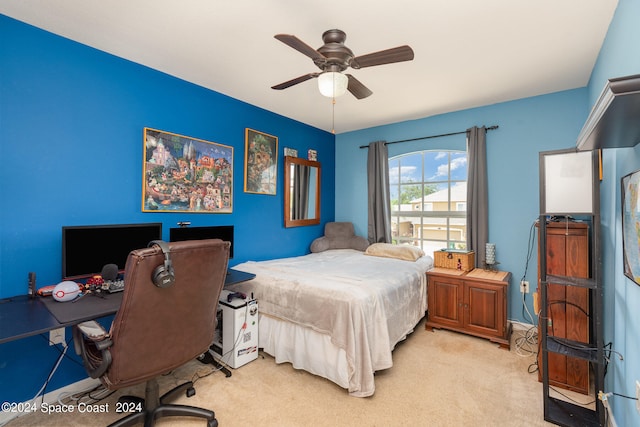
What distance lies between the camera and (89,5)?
180 centimetres

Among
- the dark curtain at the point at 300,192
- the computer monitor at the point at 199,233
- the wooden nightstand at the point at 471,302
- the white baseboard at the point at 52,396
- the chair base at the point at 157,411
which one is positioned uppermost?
the dark curtain at the point at 300,192

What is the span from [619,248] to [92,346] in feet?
10.0

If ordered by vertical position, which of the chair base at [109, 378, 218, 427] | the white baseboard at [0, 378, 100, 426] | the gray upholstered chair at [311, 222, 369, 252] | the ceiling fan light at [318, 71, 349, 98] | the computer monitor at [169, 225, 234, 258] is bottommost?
the white baseboard at [0, 378, 100, 426]

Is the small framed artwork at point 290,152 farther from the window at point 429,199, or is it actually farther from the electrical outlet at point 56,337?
the electrical outlet at point 56,337

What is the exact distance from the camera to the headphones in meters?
1.37

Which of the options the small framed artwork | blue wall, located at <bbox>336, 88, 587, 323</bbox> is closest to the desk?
the small framed artwork

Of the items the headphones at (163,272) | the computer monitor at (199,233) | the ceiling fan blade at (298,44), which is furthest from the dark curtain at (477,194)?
the headphones at (163,272)

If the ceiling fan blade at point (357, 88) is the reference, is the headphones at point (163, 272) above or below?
below

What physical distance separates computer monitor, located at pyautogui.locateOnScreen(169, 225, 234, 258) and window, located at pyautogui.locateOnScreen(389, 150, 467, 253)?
2.50m

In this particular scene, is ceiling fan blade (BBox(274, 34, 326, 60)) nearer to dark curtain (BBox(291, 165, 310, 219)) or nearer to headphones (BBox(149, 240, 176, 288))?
headphones (BBox(149, 240, 176, 288))

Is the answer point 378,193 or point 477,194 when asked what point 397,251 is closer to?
point 378,193

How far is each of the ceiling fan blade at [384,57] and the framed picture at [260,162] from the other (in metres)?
1.92

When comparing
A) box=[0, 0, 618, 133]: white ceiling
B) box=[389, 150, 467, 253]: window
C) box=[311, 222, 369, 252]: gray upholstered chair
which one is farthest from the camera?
box=[311, 222, 369, 252]: gray upholstered chair

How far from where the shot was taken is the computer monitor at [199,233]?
2.57 m
